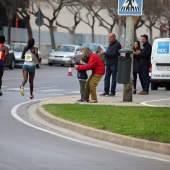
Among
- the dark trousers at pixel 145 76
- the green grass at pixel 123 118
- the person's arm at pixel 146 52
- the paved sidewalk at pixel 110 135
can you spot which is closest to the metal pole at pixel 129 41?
the paved sidewalk at pixel 110 135

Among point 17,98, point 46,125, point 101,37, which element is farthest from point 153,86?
point 101,37

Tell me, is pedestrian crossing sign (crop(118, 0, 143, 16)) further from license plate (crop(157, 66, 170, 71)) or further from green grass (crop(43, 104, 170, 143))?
license plate (crop(157, 66, 170, 71))

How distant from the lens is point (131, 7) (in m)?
20.2

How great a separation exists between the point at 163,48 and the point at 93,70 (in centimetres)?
693

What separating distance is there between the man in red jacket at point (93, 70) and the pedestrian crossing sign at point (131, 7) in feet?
4.58

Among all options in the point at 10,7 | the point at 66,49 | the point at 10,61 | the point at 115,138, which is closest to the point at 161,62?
the point at 115,138

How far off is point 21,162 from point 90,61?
31.6ft

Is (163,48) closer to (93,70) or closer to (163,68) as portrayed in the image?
(163,68)

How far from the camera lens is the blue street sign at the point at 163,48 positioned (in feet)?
86.8

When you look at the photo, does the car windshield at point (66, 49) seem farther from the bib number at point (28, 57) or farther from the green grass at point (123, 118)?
the green grass at point (123, 118)

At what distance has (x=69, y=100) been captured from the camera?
69.2 ft

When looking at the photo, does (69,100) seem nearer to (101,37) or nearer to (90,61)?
(90,61)

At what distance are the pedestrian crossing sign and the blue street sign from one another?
6.34 metres

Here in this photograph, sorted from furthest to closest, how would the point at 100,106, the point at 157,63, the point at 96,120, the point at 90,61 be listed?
1. the point at 157,63
2. the point at 90,61
3. the point at 100,106
4. the point at 96,120
